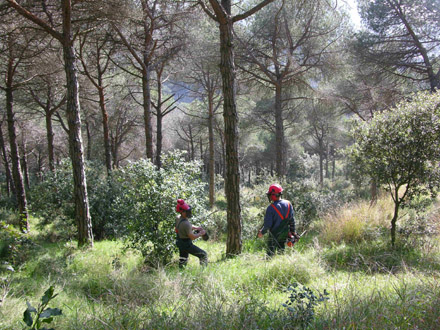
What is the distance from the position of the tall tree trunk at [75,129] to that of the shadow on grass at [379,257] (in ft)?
19.2

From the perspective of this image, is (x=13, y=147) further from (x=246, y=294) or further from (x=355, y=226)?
(x=355, y=226)

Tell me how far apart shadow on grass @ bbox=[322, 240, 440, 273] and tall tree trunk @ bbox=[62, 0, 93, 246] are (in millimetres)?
5850

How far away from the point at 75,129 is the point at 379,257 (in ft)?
24.2

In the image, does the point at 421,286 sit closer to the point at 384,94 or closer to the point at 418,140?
the point at 418,140

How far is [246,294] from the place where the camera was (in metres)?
3.67

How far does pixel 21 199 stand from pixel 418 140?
39.3ft

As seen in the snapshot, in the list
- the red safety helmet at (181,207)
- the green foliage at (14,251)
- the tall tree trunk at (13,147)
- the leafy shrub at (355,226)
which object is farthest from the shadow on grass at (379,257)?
A: the tall tree trunk at (13,147)

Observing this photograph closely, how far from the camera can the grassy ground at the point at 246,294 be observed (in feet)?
9.38

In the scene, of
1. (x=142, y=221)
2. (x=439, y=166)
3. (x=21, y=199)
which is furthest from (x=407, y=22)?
(x=21, y=199)

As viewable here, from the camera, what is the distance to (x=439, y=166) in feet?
19.0

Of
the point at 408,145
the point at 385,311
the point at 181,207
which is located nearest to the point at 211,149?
the point at 181,207

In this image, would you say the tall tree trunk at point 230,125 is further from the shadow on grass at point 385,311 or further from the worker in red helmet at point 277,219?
the shadow on grass at point 385,311

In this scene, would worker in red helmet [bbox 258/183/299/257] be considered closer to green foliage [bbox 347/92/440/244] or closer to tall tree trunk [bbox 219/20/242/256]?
tall tree trunk [bbox 219/20/242/256]

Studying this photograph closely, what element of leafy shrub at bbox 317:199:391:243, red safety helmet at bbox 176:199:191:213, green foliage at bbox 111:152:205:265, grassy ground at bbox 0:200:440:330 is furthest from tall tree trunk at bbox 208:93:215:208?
red safety helmet at bbox 176:199:191:213
